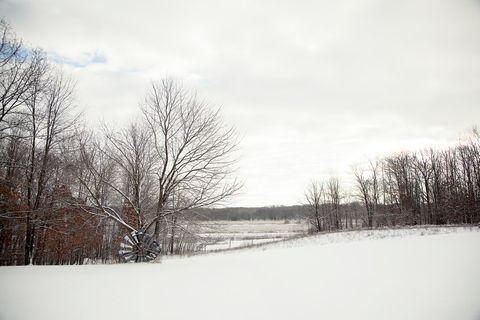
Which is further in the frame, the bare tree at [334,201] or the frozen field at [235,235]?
the bare tree at [334,201]

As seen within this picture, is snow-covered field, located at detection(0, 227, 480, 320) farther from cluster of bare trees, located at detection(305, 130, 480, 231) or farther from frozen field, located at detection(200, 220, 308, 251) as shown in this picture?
cluster of bare trees, located at detection(305, 130, 480, 231)

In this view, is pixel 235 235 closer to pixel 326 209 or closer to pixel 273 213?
A: pixel 326 209

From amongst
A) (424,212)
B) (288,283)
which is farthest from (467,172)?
(288,283)

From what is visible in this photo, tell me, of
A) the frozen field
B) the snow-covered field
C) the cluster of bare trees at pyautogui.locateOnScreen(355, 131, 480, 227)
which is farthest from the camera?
the cluster of bare trees at pyautogui.locateOnScreen(355, 131, 480, 227)

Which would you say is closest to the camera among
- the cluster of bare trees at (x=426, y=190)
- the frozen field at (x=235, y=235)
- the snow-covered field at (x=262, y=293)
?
the snow-covered field at (x=262, y=293)

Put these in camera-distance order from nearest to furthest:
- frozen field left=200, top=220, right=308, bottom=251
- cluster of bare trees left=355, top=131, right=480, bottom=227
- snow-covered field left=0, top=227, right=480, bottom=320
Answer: snow-covered field left=0, top=227, right=480, bottom=320 < frozen field left=200, top=220, right=308, bottom=251 < cluster of bare trees left=355, top=131, right=480, bottom=227

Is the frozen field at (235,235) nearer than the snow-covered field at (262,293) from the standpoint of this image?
No

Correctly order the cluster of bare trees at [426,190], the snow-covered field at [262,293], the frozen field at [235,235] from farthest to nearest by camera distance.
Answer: the cluster of bare trees at [426,190], the frozen field at [235,235], the snow-covered field at [262,293]

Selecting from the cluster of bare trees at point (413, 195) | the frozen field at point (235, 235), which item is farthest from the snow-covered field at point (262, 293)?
the cluster of bare trees at point (413, 195)

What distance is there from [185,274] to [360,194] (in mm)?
47153

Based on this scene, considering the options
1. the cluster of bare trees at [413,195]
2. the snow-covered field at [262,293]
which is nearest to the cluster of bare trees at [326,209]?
the cluster of bare trees at [413,195]

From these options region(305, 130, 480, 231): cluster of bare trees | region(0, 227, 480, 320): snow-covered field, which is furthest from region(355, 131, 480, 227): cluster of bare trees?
region(0, 227, 480, 320): snow-covered field

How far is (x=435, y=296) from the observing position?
3793 millimetres

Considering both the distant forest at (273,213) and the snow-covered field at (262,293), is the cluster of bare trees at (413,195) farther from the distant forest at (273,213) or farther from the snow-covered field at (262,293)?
the snow-covered field at (262,293)
